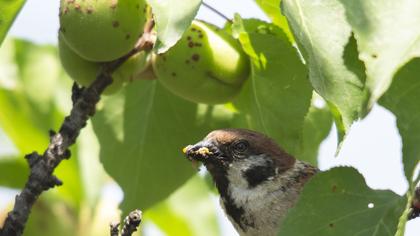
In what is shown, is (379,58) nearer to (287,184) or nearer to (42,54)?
(287,184)

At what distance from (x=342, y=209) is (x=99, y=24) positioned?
1.29 m

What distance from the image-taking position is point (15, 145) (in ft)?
19.6

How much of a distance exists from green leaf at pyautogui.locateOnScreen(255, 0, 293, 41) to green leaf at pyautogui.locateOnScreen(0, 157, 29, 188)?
2.71m

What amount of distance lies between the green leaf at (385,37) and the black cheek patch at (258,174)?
2.00 meters

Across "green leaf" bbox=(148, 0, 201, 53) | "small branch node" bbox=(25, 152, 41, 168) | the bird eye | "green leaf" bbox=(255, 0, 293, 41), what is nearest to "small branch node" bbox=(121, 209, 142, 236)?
"green leaf" bbox=(148, 0, 201, 53)

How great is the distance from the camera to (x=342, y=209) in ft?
11.0

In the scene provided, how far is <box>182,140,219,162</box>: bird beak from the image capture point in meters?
4.49

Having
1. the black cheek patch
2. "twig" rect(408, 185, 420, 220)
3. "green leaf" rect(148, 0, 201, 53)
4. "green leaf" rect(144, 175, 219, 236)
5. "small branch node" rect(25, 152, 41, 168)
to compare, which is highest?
"green leaf" rect(148, 0, 201, 53)

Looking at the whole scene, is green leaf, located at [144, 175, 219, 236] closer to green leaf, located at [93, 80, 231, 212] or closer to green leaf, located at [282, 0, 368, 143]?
green leaf, located at [93, 80, 231, 212]

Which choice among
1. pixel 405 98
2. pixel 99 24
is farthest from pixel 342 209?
pixel 99 24

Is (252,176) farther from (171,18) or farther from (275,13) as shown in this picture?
(171,18)

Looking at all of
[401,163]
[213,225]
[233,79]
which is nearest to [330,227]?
[401,163]

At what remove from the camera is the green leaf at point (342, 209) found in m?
3.24

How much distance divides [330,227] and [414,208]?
56 centimetres
